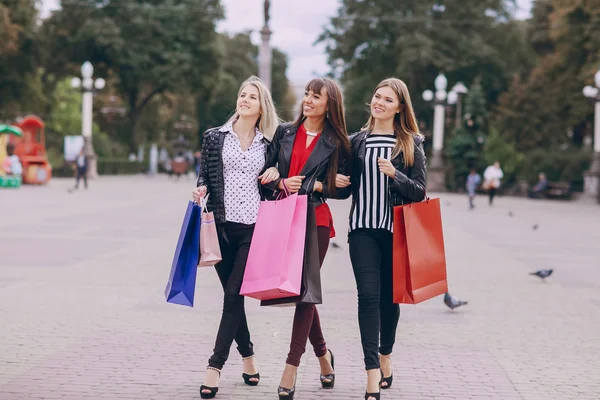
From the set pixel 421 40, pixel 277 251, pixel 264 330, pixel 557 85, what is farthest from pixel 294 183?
pixel 421 40

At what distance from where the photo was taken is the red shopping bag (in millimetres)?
4969

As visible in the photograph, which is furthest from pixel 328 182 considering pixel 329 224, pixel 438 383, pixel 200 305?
pixel 200 305

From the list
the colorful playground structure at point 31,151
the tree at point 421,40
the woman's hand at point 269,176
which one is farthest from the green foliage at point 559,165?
the woman's hand at point 269,176

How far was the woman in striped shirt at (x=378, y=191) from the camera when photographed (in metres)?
4.95

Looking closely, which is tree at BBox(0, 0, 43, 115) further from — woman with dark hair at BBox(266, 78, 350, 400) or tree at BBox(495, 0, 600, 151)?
woman with dark hair at BBox(266, 78, 350, 400)

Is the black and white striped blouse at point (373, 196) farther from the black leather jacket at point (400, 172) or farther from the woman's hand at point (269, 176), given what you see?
the woman's hand at point (269, 176)

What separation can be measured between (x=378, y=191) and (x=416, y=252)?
1.25 feet

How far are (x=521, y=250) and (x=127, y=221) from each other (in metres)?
7.54

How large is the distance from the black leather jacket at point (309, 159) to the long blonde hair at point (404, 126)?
297 millimetres

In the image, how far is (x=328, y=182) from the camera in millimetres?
4965

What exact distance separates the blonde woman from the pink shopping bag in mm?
223

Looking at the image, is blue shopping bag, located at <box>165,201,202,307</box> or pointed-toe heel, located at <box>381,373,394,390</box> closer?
blue shopping bag, located at <box>165,201,202,307</box>

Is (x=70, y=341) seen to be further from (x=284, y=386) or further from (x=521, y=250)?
(x=521, y=250)

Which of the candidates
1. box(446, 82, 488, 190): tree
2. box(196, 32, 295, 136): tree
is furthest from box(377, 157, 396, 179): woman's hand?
box(196, 32, 295, 136): tree
